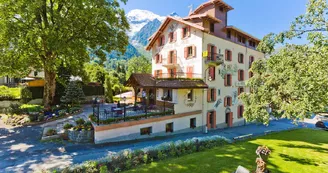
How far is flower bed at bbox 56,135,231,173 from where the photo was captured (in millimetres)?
7518

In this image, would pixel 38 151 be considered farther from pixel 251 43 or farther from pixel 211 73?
pixel 251 43

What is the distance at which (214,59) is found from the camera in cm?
A: 1953

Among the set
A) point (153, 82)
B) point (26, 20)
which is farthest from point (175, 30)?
point (26, 20)

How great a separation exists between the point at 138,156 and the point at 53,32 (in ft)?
41.1

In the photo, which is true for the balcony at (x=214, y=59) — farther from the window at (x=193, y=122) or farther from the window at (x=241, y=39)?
the window at (x=241, y=39)

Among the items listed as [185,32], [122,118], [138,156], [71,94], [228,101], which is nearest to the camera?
[138,156]

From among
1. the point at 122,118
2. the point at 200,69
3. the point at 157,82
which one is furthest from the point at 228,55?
the point at 122,118

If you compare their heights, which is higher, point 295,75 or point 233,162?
point 295,75

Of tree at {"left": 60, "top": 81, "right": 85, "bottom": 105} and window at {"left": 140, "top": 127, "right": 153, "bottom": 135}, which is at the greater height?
tree at {"left": 60, "top": 81, "right": 85, "bottom": 105}

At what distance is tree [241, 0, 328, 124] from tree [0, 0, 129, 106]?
14.0 m

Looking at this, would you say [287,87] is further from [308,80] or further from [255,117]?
[255,117]

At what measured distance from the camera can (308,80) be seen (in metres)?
8.66

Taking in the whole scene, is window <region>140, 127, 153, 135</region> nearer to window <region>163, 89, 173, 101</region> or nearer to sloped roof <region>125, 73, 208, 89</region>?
sloped roof <region>125, 73, 208, 89</region>

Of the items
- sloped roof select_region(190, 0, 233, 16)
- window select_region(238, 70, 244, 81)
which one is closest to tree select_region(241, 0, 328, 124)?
window select_region(238, 70, 244, 81)
